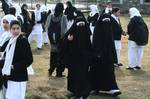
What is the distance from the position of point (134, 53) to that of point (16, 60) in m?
7.38

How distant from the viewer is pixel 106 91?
11.0 meters

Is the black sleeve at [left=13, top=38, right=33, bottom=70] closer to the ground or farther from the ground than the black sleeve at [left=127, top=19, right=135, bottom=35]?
farther from the ground

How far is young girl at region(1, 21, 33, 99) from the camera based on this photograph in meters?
7.70

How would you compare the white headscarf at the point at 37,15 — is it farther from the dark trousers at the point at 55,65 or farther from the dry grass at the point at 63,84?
the dark trousers at the point at 55,65

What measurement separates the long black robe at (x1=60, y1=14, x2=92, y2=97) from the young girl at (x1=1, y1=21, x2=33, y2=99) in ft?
7.66

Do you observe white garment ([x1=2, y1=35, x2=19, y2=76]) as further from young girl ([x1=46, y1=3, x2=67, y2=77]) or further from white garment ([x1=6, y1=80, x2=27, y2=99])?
young girl ([x1=46, y1=3, x2=67, y2=77])

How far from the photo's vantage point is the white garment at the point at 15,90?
25.8ft

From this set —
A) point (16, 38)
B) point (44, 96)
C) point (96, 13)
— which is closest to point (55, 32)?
point (44, 96)

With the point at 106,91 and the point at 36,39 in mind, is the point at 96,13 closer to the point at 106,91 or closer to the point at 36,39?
the point at 36,39

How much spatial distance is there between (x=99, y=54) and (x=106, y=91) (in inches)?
36.9

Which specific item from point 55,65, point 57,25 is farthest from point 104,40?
point 55,65

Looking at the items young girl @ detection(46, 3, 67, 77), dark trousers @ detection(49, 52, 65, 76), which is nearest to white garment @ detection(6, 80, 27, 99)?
young girl @ detection(46, 3, 67, 77)

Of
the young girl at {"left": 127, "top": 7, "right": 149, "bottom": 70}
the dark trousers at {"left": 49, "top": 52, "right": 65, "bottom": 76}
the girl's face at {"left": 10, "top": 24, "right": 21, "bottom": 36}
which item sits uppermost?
the girl's face at {"left": 10, "top": 24, "right": 21, "bottom": 36}

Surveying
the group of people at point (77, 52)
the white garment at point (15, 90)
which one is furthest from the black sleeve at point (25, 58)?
the white garment at point (15, 90)
